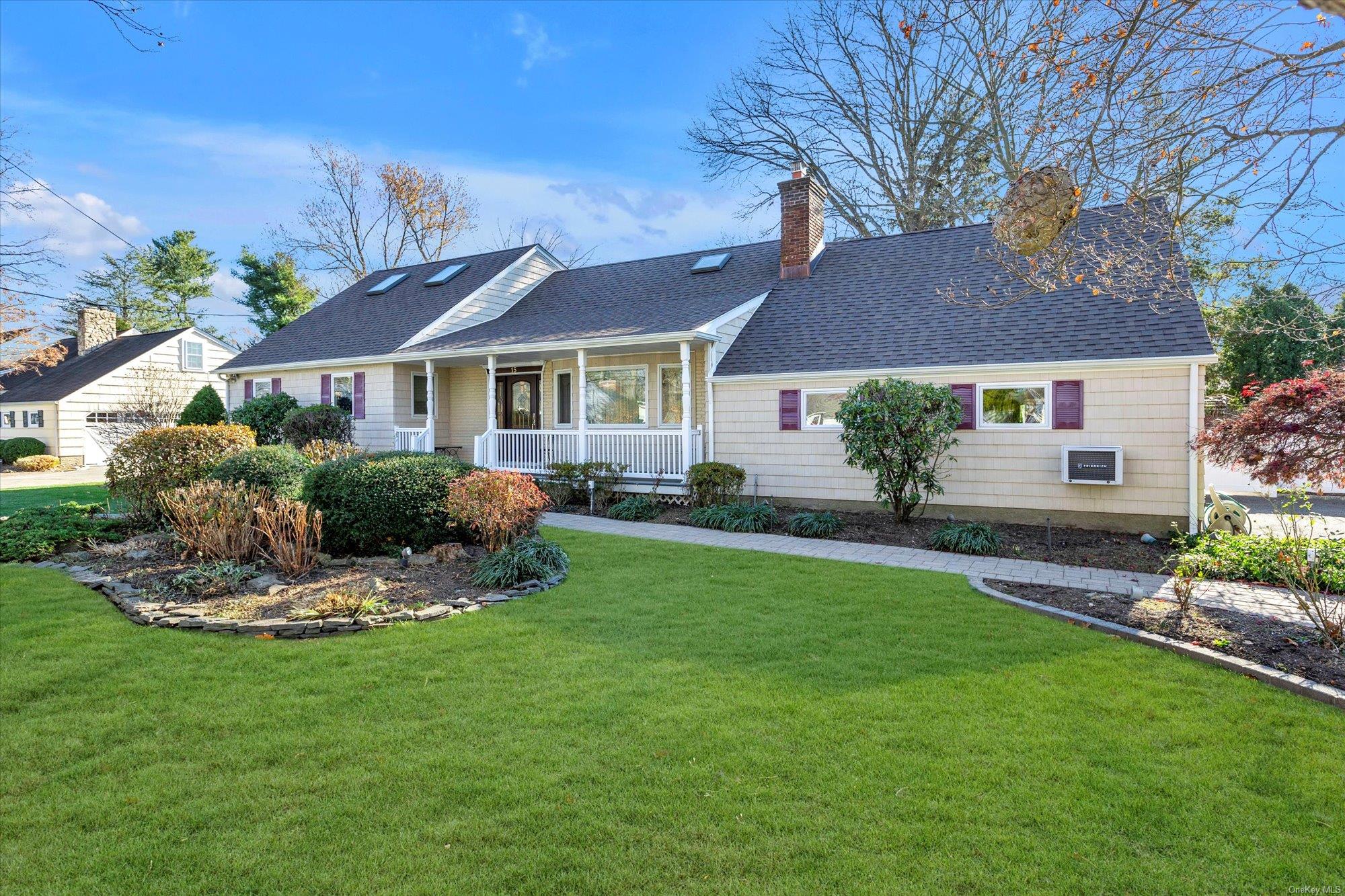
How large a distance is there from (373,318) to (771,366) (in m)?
12.3

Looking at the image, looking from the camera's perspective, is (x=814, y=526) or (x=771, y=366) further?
(x=771, y=366)

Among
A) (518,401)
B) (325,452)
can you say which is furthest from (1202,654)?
(518,401)

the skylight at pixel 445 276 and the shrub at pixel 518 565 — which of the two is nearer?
the shrub at pixel 518 565

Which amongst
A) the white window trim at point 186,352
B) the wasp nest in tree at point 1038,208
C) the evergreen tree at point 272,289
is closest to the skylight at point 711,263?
the wasp nest in tree at point 1038,208

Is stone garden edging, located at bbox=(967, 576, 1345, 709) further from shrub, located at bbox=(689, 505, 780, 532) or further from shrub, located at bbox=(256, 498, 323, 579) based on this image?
shrub, located at bbox=(256, 498, 323, 579)

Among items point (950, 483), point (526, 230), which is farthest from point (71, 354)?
point (950, 483)

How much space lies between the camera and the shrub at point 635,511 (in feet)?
37.4

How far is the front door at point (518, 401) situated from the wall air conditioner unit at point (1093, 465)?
35.9 ft

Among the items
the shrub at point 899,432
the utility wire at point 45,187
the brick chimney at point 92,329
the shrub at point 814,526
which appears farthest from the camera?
the brick chimney at point 92,329

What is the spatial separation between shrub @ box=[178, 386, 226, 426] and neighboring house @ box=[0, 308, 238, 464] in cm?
418

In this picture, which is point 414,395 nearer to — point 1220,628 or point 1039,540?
point 1039,540

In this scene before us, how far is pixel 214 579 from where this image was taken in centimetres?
612

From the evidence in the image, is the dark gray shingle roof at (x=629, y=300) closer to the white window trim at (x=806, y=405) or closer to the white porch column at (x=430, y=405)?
the white porch column at (x=430, y=405)

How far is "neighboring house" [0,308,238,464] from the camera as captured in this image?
24562 mm
